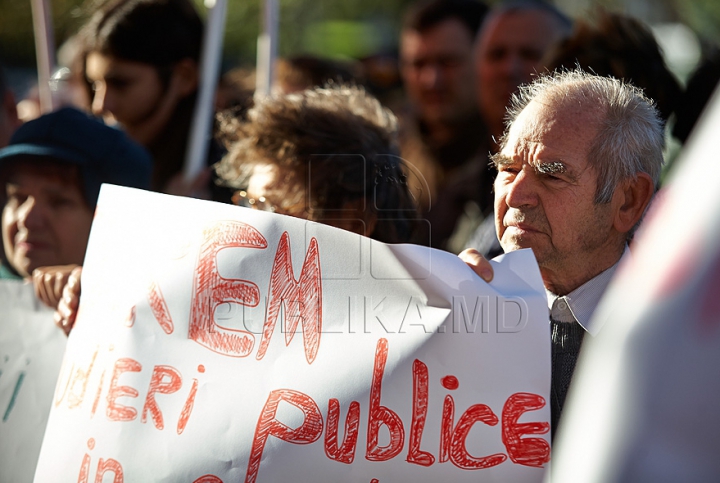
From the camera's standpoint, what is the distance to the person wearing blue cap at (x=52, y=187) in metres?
2.13

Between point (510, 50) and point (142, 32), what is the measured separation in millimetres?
1504

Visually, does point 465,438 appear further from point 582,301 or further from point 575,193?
point 575,193

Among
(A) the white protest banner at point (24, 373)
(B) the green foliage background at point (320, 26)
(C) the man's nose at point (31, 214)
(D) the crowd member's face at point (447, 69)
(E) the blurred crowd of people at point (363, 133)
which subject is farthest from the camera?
(B) the green foliage background at point (320, 26)

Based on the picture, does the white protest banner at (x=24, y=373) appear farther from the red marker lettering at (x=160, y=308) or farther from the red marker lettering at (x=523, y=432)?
the red marker lettering at (x=523, y=432)

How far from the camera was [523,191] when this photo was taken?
5.01 feet

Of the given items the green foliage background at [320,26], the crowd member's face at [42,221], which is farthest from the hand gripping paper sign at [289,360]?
the green foliage background at [320,26]

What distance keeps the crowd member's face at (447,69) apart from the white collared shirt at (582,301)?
8.04ft

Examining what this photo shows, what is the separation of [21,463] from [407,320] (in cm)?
102

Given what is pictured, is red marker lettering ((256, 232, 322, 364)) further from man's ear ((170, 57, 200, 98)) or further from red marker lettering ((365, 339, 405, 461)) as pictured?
man's ear ((170, 57, 200, 98))

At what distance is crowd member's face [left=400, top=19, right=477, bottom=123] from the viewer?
3.90m

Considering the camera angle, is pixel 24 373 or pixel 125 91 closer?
pixel 24 373

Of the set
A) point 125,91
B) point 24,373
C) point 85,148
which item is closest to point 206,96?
point 125,91

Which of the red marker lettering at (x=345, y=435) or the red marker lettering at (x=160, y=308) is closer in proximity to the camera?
the red marker lettering at (x=345, y=435)

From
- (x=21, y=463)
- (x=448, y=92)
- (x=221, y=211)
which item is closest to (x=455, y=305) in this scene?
(x=221, y=211)
